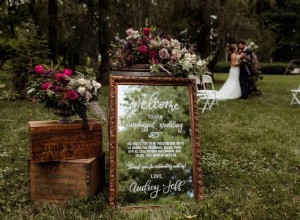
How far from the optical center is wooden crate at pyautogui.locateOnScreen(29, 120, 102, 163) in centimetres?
509

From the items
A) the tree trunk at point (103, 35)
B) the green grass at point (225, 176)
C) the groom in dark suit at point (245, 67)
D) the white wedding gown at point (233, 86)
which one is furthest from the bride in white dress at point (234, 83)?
the green grass at point (225, 176)

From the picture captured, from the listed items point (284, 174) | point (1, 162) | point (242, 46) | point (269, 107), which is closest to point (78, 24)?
point (242, 46)

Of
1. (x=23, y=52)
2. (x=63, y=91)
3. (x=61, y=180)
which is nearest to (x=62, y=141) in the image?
(x=61, y=180)

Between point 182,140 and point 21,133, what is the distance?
478 centimetres

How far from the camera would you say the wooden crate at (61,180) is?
205 inches

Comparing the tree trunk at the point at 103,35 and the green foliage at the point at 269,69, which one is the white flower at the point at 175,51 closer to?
the tree trunk at the point at 103,35

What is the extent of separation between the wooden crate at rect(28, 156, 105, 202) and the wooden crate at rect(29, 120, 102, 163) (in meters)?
0.10

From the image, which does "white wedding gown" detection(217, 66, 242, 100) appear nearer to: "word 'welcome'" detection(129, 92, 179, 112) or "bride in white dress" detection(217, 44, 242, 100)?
"bride in white dress" detection(217, 44, 242, 100)

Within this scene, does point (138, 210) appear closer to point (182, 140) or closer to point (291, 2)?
point (182, 140)

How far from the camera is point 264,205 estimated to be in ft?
16.4

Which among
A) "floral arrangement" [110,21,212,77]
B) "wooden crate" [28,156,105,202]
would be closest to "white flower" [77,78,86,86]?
"floral arrangement" [110,21,212,77]

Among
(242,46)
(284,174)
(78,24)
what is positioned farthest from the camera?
Result: (78,24)

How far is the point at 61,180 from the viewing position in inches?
207

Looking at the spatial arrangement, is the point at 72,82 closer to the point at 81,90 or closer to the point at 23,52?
the point at 81,90
